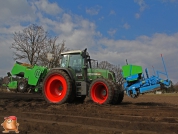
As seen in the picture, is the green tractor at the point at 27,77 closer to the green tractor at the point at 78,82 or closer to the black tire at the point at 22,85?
the black tire at the point at 22,85

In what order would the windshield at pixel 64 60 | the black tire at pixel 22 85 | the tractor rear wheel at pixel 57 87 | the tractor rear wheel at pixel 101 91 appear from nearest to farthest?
the tractor rear wheel at pixel 101 91 → the tractor rear wheel at pixel 57 87 → the windshield at pixel 64 60 → the black tire at pixel 22 85

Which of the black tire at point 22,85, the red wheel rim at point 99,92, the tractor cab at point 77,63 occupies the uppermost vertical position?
the tractor cab at point 77,63

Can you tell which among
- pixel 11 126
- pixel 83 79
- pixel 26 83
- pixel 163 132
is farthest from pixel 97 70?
pixel 11 126

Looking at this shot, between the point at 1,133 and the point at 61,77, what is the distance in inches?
241

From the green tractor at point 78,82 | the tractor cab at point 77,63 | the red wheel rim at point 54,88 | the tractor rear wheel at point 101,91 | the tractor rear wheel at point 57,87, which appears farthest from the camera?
the red wheel rim at point 54,88

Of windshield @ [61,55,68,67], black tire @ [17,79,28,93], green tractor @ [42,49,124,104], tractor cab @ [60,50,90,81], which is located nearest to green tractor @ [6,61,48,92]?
black tire @ [17,79,28,93]

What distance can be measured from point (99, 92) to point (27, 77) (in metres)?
4.63

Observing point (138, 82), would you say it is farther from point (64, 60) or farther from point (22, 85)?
point (22, 85)

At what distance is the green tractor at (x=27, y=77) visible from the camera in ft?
39.5

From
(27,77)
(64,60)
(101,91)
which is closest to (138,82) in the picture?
(101,91)

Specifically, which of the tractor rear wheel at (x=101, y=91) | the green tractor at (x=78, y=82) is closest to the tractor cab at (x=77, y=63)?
the green tractor at (x=78, y=82)

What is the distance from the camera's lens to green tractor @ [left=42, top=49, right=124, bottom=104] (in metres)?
9.75

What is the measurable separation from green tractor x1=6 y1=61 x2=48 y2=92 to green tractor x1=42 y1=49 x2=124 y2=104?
1.11 metres

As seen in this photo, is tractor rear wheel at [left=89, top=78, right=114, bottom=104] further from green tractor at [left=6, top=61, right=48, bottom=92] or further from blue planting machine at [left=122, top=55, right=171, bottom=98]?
green tractor at [left=6, top=61, right=48, bottom=92]
